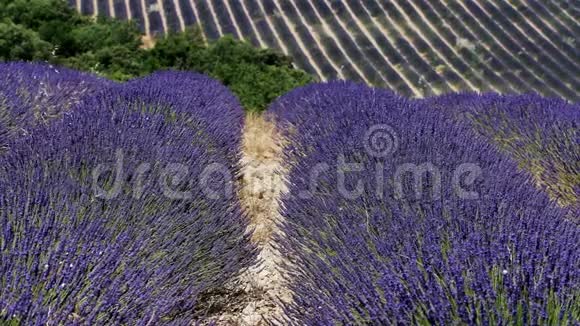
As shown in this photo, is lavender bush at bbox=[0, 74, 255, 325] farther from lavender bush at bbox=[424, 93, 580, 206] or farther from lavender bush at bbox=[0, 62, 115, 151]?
lavender bush at bbox=[424, 93, 580, 206]

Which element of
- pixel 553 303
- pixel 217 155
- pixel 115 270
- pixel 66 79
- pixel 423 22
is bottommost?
pixel 553 303

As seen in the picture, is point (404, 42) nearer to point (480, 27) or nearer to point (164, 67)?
point (480, 27)

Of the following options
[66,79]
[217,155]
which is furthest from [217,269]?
[66,79]

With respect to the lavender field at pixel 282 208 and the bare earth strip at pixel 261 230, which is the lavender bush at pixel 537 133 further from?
the bare earth strip at pixel 261 230

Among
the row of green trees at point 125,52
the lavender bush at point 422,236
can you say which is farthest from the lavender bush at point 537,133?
the row of green trees at point 125,52

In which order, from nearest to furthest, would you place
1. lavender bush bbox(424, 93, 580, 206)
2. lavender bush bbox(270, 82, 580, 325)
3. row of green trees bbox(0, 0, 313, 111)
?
lavender bush bbox(270, 82, 580, 325), lavender bush bbox(424, 93, 580, 206), row of green trees bbox(0, 0, 313, 111)

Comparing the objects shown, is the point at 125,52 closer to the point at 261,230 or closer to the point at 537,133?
the point at 261,230

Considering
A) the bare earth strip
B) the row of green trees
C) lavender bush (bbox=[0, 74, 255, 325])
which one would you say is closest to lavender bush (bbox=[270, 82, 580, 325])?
the bare earth strip

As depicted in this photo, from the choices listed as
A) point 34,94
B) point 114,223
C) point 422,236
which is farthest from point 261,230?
point 34,94
